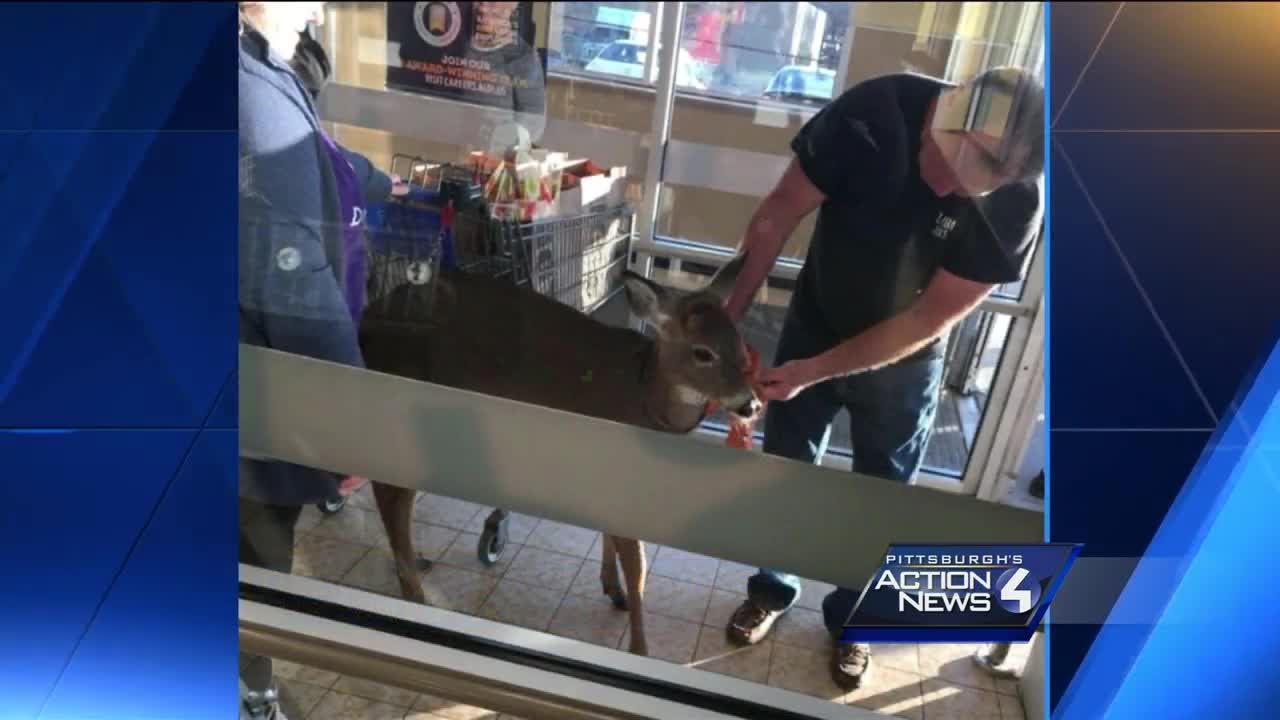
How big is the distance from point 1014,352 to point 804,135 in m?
0.31

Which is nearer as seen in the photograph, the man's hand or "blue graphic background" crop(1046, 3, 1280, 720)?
"blue graphic background" crop(1046, 3, 1280, 720)

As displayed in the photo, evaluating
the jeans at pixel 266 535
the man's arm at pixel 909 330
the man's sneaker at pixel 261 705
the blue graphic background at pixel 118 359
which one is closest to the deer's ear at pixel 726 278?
the man's arm at pixel 909 330

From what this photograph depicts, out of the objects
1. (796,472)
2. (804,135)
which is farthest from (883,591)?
(804,135)

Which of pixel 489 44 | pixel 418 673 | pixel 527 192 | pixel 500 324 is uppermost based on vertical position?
pixel 489 44

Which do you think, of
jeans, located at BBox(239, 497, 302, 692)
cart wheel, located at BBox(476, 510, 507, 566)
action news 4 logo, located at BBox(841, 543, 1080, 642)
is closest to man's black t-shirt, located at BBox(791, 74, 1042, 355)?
action news 4 logo, located at BBox(841, 543, 1080, 642)

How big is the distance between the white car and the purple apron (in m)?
0.29

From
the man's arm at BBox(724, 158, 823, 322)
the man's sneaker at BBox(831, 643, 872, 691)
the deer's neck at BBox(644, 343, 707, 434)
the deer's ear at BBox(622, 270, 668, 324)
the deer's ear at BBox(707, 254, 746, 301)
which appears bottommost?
the man's sneaker at BBox(831, 643, 872, 691)

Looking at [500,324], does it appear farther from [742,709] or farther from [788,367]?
[742,709]

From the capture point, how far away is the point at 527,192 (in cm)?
85

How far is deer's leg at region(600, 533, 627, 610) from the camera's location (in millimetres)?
1042

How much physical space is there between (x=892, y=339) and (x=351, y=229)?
0.60m

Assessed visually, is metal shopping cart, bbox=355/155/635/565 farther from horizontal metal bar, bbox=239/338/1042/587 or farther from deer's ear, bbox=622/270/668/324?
horizontal metal bar, bbox=239/338/1042/587

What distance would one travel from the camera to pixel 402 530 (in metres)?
1.11

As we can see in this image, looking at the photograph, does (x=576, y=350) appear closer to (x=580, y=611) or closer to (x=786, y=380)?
(x=786, y=380)
